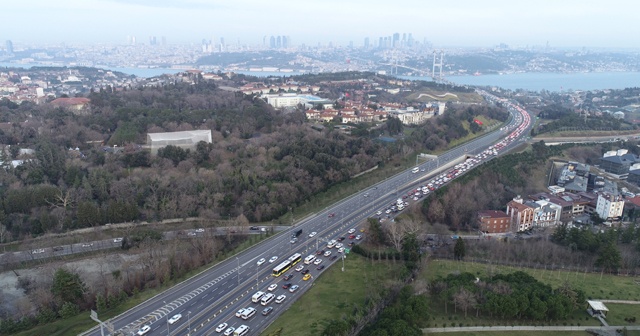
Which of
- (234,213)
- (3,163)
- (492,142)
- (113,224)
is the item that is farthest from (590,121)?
(3,163)

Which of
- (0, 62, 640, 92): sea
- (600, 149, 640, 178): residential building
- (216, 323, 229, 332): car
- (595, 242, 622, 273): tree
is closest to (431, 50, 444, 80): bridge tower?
(0, 62, 640, 92): sea

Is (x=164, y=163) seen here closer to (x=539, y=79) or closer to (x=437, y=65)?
(x=437, y=65)

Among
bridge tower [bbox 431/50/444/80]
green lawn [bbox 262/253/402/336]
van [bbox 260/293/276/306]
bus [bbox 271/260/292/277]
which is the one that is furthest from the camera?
bridge tower [bbox 431/50/444/80]

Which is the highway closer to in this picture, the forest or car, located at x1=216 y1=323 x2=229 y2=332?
car, located at x1=216 y1=323 x2=229 y2=332

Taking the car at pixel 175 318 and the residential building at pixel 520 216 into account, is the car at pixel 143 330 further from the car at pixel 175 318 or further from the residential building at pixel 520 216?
the residential building at pixel 520 216

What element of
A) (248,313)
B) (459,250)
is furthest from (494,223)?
(248,313)

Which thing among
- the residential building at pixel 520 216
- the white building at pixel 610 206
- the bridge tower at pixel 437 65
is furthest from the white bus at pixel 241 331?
the bridge tower at pixel 437 65
